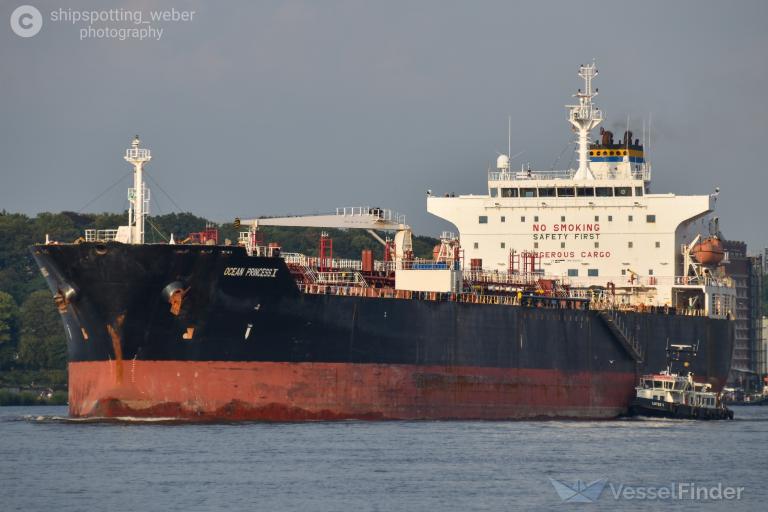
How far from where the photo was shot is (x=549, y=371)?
56.9 meters

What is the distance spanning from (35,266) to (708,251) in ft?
172

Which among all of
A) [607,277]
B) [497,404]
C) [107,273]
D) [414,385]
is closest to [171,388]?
[107,273]

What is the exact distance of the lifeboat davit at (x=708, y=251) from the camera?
63344 millimetres

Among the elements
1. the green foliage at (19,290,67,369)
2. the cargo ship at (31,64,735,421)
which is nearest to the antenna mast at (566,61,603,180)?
the cargo ship at (31,64,735,421)

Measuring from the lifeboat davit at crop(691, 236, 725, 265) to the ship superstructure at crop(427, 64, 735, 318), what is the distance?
0.24 metres

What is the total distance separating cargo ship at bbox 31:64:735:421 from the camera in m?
48.2

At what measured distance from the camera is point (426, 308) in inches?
2092

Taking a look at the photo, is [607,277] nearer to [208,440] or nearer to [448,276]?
[448,276]

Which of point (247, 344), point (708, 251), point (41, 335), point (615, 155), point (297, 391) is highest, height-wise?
point (615, 155)

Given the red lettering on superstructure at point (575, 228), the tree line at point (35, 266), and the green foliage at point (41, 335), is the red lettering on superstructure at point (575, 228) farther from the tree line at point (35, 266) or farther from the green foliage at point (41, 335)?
the green foliage at point (41, 335)

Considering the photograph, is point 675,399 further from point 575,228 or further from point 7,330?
point 7,330

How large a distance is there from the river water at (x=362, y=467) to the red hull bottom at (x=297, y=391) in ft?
2.04

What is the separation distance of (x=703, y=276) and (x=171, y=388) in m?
24.6

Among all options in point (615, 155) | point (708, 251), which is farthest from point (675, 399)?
point (615, 155)
